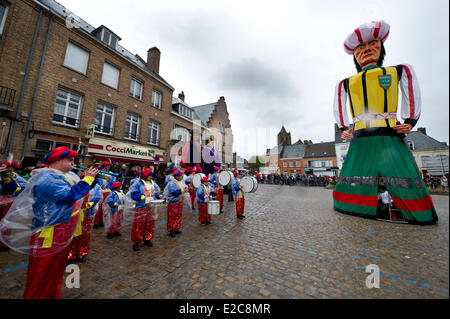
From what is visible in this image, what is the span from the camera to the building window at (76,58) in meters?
10.7

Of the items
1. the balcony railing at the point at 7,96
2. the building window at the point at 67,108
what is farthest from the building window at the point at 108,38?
the balcony railing at the point at 7,96

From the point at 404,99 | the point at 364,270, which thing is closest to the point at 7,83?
the point at 364,270

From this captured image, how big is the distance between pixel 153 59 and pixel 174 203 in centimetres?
1818

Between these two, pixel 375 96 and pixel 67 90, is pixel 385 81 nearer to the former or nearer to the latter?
pixel 375 96

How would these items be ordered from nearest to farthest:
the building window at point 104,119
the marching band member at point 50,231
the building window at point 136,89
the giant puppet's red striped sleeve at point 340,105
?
the marching band member at point 50,231
the giant puppet's red striped sleeve at point 340,105
the building window at point 104,119
the building window at point 136,89

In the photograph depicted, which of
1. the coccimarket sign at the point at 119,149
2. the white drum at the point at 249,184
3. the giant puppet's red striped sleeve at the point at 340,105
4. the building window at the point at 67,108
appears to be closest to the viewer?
the white drum at the point at 249,184

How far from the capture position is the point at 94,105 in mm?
11516

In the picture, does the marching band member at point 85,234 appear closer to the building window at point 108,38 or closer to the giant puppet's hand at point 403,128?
the giant puppet's hand at point 403,128

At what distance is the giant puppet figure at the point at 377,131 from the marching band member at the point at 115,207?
7.20m

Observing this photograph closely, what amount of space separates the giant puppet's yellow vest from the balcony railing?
48.6 feet

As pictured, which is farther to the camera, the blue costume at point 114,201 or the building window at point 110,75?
the building window at point 110,75

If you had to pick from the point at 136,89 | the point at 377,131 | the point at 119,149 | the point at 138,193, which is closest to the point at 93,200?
the point at 138,193
